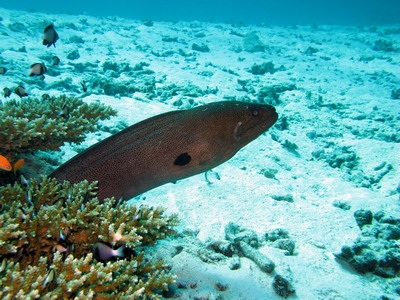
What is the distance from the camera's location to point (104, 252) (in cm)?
195

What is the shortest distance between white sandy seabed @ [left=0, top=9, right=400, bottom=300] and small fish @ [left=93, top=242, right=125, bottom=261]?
2.84 ft

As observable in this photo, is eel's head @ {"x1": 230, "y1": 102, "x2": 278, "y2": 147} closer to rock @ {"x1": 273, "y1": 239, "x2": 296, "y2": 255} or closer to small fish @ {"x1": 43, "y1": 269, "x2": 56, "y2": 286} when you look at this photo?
small fish @ {"x1": 43, "y1": 269, "x2": 56, "y2": 286}

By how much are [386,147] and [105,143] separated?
815cm

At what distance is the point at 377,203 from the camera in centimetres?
503

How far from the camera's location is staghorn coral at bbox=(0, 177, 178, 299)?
67.0 inches

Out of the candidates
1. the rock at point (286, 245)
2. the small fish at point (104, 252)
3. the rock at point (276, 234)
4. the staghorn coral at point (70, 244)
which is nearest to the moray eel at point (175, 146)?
the staghorn coral at point (70, 244)

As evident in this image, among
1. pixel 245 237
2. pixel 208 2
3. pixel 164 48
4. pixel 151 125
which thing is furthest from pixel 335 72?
pixel 208 2

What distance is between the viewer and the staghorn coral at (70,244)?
1701 millimetres

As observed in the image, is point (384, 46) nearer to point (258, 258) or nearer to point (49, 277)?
point (258, 258)

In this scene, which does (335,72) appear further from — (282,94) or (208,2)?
(208,2)

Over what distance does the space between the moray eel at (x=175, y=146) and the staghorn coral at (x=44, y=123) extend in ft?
4.01

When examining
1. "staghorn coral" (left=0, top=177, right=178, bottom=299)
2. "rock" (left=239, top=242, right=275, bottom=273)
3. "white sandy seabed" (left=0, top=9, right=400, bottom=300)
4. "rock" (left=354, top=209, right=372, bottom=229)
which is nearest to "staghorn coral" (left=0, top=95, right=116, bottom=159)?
"staghorn coral" (left=0, top=177, right=178, bottom=299)

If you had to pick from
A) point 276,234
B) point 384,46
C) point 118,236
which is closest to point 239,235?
point 276,234

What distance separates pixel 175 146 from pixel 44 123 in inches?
94.1
